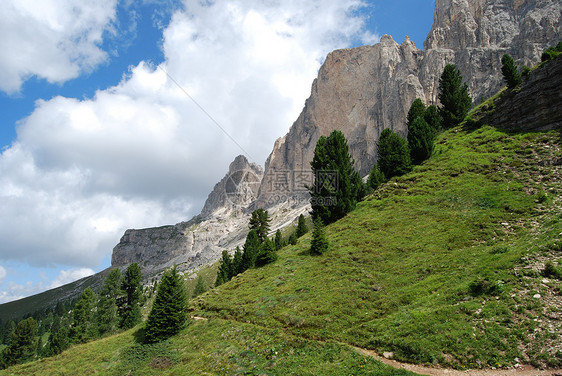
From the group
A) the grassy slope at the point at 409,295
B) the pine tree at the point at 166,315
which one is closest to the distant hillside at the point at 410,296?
the grassy slope at the point at 409,295

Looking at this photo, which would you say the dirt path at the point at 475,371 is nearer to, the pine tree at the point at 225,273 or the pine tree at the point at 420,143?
the pine tree at the point at 420,143

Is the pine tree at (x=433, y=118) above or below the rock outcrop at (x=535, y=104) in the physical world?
above

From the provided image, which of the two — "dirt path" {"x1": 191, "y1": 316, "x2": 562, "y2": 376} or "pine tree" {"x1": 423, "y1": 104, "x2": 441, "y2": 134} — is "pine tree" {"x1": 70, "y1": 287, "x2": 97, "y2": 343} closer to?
"dirt path" {"x1": 191, "y1": 316, "x2": 562, "y2": 376}

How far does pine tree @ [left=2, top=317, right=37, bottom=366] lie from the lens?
5616cm

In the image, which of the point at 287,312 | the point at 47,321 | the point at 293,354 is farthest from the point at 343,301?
the point at 47,321

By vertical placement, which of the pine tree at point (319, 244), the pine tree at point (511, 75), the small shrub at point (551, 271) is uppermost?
the pine tree at point (511, 75)

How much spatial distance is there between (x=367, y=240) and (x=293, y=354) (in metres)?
17.5

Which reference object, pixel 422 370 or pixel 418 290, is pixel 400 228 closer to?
pixel 418 290

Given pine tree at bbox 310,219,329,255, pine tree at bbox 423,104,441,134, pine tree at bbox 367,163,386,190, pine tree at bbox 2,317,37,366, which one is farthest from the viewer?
pine tree at bbox 423,104,441,134

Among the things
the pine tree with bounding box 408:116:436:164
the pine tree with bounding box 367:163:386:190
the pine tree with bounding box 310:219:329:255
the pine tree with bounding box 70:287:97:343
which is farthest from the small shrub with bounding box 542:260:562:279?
the pine tree with bounding box 70:287:97:343

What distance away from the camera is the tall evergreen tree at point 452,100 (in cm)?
6250

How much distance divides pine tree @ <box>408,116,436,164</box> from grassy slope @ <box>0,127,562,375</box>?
990 centimetres

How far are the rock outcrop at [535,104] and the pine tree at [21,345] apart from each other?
289 ft

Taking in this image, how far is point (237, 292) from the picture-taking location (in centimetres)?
3178
